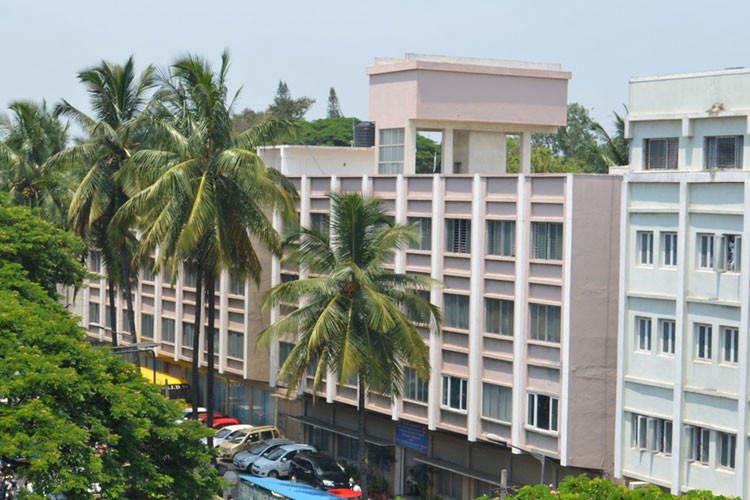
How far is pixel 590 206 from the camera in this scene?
39.9m

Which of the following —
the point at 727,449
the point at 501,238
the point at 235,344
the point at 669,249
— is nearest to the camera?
the point at 727,449

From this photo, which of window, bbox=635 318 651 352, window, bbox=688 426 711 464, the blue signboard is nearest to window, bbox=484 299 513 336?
window, bbox=635 318 651 352

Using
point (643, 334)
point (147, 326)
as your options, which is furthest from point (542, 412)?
point (147, 326)

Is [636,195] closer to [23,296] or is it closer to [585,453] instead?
[585,453]

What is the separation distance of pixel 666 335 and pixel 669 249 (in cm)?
233

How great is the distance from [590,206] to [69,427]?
1873cm

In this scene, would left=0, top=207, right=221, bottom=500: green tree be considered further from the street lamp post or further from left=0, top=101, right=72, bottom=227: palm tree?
left=0, top=101, right=72, bottom=227: palm tree

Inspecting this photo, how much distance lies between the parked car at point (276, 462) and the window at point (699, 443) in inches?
674

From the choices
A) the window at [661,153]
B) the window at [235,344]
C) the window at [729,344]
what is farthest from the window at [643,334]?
the window at [235,344]

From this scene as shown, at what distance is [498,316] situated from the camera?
142 feet

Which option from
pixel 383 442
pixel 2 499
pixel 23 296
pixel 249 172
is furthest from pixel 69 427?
pixel 383 442

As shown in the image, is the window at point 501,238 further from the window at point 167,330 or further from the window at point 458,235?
the window at point 167,330

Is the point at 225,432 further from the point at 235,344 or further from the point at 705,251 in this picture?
the point at 705,251

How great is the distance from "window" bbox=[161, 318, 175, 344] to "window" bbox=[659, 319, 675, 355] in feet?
95.6
